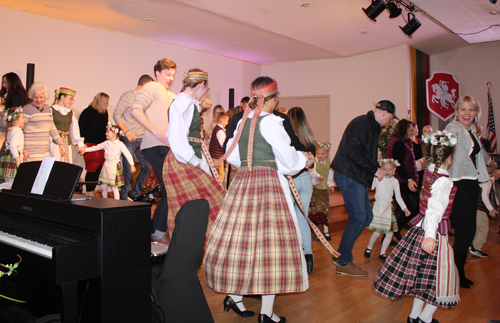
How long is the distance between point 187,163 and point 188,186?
161 mm

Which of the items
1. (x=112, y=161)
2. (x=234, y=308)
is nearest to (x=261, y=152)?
(x=234, y=308)

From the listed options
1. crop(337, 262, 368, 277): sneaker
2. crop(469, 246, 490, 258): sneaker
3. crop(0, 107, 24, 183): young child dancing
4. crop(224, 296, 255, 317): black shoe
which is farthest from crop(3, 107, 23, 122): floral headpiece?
crop(469, 246, 490, 258): sneaker

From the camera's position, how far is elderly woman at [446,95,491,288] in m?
3.16

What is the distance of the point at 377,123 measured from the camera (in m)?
3.48

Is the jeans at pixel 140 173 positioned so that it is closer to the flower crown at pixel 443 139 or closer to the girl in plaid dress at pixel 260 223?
the girl in plaid dress at pixel 260 223

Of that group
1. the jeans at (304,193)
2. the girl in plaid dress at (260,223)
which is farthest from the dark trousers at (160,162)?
the jeans at (304,193)

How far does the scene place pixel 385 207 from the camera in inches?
164

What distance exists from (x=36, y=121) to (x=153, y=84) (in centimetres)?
164

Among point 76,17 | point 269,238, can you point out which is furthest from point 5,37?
point 269,238

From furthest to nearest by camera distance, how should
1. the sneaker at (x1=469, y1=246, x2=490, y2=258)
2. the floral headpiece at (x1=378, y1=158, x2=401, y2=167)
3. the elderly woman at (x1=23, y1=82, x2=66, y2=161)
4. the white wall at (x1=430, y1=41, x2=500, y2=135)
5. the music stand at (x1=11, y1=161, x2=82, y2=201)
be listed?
the white wall at (x1=430, y1=41, x2=500, y2=135) < the sneaker at (x1=469, y1=246, x2=490, y2=258) < the floral headpiece at (x1=378, y1=158, x2=401, y2=167) < the elderly woman at (x1=23, y1=82, x2=66, y2=161) < the music stand at (x1=11, y1=161, x2=82, y2=201)

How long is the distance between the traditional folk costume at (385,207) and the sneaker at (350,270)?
0.67 m

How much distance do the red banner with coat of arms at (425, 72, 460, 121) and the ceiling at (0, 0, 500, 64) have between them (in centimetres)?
70

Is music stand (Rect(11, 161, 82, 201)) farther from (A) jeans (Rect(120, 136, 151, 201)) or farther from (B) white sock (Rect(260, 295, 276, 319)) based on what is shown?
(A) jeans (Rect(120, 136, 151, 201))

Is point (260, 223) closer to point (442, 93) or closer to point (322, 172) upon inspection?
point (322, 172)
